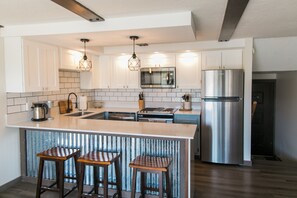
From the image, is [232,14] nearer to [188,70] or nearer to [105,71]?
[188,70]

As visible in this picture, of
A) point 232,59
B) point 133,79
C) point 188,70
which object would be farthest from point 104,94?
point 232,59

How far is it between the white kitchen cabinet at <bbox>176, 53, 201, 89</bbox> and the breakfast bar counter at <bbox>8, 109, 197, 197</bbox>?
1.68m

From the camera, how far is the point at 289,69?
4.35 metres

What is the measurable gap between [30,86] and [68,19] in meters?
1.14

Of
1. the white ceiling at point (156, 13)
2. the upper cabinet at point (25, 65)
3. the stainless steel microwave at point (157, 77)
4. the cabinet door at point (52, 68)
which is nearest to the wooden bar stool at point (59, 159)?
the upper cabinet at point (25, 65)

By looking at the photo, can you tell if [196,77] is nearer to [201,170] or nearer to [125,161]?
[201,170]

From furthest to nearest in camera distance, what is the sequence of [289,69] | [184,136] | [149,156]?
1. [289,69]
2. [149,156]
3. [184,136]

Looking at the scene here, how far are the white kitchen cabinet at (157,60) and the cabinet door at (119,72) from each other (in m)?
0.42

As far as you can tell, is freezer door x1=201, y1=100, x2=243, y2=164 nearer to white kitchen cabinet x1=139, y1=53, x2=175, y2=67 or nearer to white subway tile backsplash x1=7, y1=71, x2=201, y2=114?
white subway tile backsplash x1=7, y1=71, x2=201, y2=114

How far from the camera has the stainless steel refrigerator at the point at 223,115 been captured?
3.85 m

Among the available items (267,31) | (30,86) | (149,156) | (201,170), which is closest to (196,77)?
(267,31)

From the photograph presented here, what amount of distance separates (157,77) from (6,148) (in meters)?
2.84

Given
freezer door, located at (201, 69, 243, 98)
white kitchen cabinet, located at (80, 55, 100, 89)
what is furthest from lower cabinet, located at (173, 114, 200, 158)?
white kitchen cabinet, located at (80, 55, 100, 89)

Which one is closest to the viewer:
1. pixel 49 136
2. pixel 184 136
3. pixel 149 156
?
pixel 184 136
